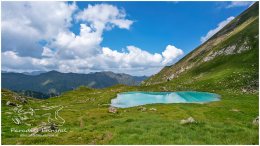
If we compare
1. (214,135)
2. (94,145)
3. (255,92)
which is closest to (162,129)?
(214,135)

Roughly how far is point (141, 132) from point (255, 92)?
386 ft

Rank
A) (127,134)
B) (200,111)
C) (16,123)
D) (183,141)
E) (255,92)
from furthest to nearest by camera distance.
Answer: (255,92), (200,111), (16,123), (127,134), (183,141)

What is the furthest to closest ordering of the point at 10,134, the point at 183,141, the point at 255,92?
the point at 255,92 < the point at 10,134 < the point at 183,141

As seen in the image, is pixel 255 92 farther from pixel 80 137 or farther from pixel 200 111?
pixel 80 137

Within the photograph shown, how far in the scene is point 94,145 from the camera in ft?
83.6

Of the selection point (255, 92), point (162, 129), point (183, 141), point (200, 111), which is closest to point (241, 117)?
point (200, 111)

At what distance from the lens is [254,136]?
25188 millimetres

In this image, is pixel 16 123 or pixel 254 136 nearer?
pixel 254 136

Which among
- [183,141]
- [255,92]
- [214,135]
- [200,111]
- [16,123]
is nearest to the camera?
[183,141]

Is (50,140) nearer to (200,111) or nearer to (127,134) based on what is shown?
(127,134)

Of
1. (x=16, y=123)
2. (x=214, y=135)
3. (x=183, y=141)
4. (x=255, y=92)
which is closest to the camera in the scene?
(x=183, y=141)

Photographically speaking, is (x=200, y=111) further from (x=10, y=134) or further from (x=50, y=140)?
(x=50, y=140)

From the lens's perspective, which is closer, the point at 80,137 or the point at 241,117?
the point at 80,137

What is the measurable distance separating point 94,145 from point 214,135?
32.7 feet
